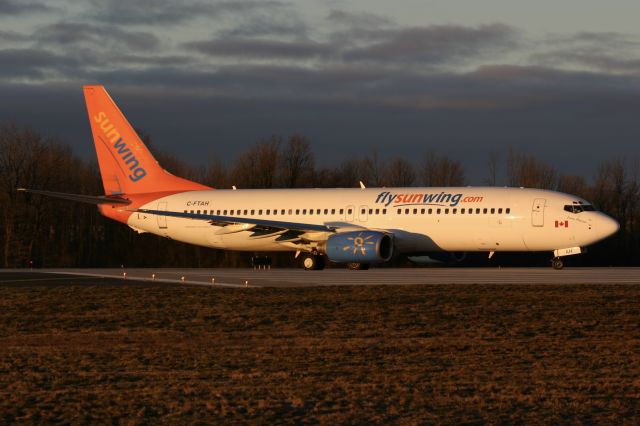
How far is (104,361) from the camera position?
15.0m

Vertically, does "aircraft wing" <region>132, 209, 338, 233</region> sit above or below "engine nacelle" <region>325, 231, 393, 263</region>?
above

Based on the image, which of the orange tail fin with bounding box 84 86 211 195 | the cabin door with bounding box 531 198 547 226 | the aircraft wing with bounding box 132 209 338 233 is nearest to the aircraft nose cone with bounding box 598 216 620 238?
the cabin door with bounding box 531 198 547 226

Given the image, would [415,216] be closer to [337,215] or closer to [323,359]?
[337,215]

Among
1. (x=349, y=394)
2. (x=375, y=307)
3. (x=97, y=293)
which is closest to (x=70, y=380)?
(x=349, y=394)

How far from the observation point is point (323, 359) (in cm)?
1515

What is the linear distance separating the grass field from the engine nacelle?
14.8 meters

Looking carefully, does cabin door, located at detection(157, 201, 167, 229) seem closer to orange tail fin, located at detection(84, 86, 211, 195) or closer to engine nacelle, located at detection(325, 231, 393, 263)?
orange tail fin, located at detection(84, 86, 211, 195)

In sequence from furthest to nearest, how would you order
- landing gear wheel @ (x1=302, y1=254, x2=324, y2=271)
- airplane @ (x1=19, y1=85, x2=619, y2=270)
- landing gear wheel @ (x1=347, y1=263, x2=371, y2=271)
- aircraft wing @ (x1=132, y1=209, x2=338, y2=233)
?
landing gear wheel @ (x1=302, y1=254, x2=324, y2=271) < landing gear wheel @ (x1=347, y1=263, x2=371, y2=271) < aircraft wing @ (x1=132, y1=209, x2=338, y2=233) < airplane @ (x1=19, y1=85, x2=619, y2=270)

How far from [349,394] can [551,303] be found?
13.5 metres

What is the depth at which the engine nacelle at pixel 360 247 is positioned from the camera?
137 feet

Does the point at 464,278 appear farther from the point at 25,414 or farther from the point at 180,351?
the point at 25,414

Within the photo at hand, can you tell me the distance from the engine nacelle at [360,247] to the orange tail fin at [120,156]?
11.1 metres

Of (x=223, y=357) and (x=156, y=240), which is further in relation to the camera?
(x=156, y=240)

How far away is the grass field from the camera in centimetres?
1117
